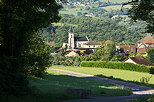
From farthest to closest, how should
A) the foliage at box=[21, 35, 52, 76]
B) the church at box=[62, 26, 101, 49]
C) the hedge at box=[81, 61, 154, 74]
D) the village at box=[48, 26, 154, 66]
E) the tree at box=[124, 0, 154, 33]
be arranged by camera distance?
the church at box=[62, 26, 101, 49]
the village at box=[48, 26, 154, 66]
the hedge at box=[81, 61, 154, 74]
the foliage at box=[21, 35, 52, 76]
the tree at box=[124, 0, 154, 33]

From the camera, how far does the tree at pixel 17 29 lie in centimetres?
1576

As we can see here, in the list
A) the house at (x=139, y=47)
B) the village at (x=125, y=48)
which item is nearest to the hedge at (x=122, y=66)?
the village at (x=125, y=48)

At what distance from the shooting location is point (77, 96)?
20094 millimetres

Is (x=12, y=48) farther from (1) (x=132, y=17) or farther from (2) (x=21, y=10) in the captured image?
(1) (x=132, y=17)

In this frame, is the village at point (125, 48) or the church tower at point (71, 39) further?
the church tower at point (71, 39)

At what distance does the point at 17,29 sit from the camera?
637 inches

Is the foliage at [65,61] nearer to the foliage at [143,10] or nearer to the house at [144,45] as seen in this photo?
the house at [144,45]

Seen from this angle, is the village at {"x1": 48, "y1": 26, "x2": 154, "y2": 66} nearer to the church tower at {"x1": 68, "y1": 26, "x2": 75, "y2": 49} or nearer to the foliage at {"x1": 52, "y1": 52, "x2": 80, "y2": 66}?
the church tower at {"x1": 68, "y1": 26, "x2": 75, "y2": 49}

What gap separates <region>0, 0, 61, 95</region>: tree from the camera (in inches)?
620

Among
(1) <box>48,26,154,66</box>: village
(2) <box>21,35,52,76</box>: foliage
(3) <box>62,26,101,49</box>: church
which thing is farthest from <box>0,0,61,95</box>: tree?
(3) <box>62,26,101,49</box>: church

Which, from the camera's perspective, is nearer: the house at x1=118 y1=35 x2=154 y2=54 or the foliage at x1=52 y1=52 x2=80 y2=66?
the foliage at x1=52 y1=52 x2=80 y2=66

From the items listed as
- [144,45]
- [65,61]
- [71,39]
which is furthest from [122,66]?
[71,39]

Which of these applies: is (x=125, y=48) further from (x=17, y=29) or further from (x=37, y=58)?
(x=17, y=29)

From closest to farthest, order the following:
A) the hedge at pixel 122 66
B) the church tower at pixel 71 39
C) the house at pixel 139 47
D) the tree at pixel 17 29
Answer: the tree at pixel 17 29 → the hedge at pixel 122 66 → the house at pixel 139 47 → the church tower at pixel 71 39
